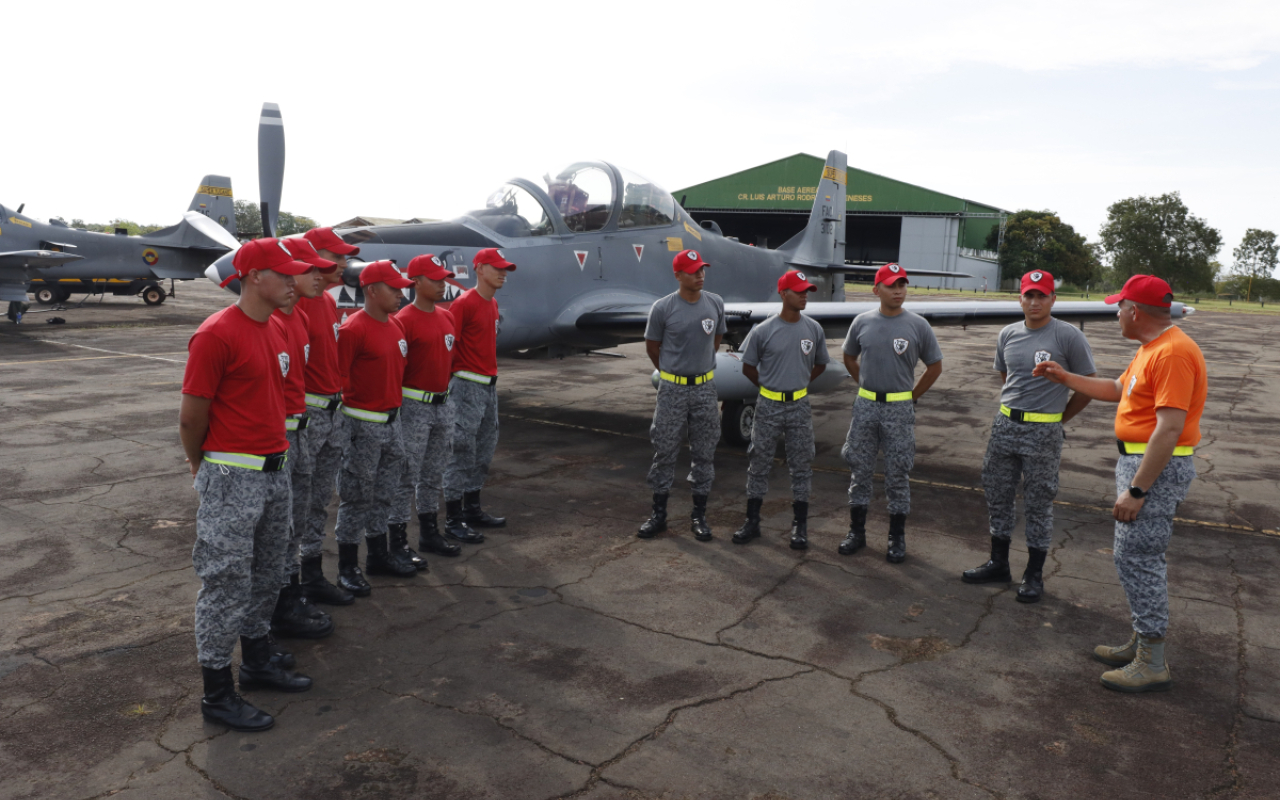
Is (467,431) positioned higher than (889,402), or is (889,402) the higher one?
(889,402)

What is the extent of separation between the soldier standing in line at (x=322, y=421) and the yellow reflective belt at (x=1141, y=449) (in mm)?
3838

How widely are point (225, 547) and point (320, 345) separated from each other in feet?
4.15

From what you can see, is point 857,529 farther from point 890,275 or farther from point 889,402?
point 890,275

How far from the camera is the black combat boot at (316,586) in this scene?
433 centimetres

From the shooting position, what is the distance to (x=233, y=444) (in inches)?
122

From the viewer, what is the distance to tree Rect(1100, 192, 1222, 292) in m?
72.1

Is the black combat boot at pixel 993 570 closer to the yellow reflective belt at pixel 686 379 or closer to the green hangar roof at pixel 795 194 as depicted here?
the yellow reflective belt at pixel 686 379

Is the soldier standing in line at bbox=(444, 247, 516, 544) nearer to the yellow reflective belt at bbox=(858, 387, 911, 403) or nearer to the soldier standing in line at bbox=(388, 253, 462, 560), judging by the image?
the soldier standing in line at bbox=(388, 253, 462, 560)

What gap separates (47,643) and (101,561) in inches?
46.2

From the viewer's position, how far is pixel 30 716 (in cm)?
316

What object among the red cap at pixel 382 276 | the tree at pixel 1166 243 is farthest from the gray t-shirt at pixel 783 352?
the tree at pixel 1166 243

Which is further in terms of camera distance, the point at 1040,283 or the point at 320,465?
the point at 1040,283

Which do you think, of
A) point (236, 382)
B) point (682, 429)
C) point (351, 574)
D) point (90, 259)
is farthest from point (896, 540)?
point (90, 259)

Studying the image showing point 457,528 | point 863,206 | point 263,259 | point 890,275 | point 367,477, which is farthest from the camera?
point 863,206
